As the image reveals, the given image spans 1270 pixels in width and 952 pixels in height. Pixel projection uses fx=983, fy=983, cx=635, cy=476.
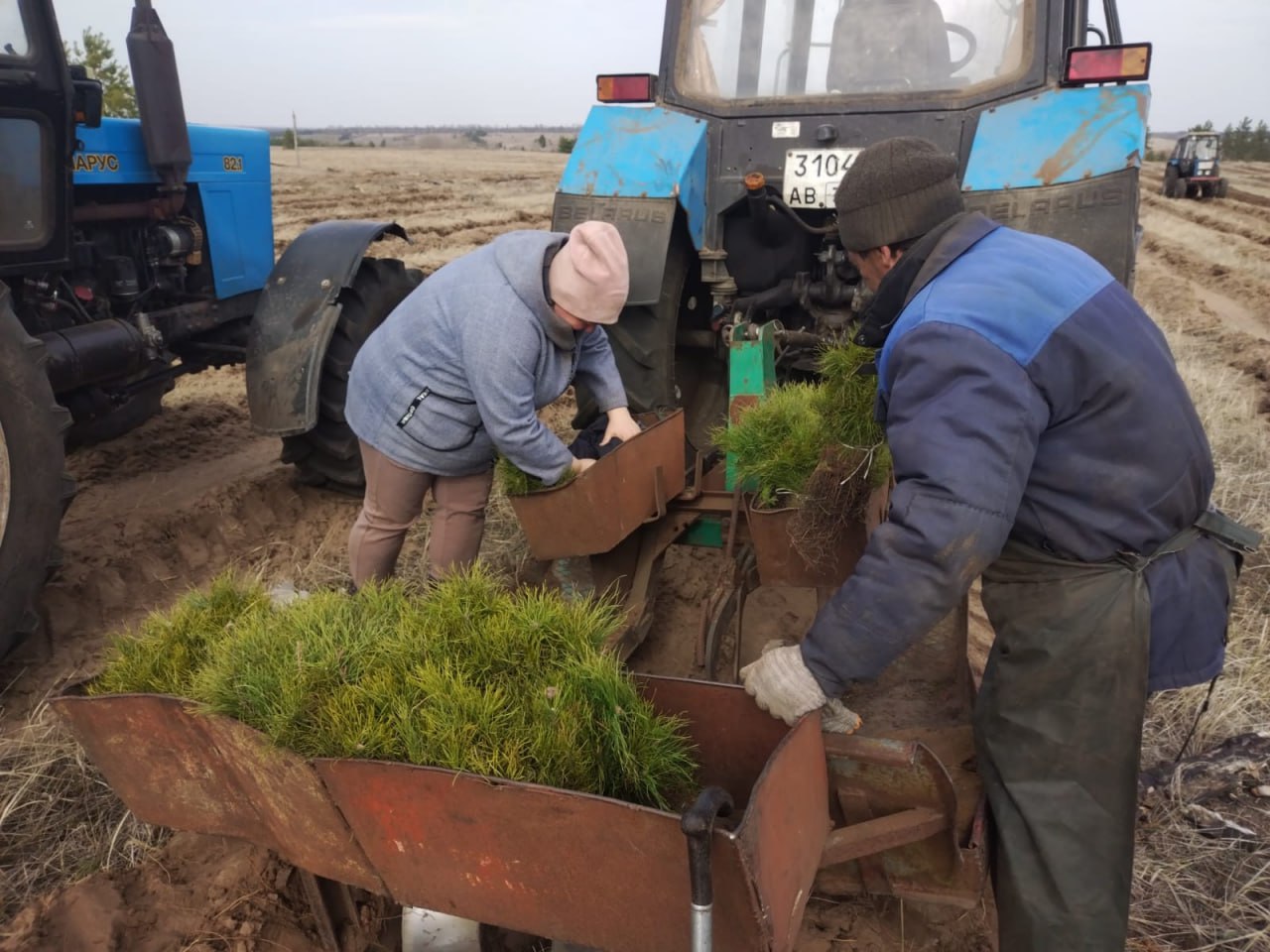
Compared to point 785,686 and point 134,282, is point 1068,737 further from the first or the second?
point 134,282

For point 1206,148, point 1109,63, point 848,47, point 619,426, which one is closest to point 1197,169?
point 1206,148

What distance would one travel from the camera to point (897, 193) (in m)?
2.00

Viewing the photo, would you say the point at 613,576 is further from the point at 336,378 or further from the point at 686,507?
the point at 336,378

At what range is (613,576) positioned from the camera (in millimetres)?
3504

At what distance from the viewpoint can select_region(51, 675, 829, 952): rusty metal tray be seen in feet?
5.10

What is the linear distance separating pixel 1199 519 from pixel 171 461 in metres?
5.08

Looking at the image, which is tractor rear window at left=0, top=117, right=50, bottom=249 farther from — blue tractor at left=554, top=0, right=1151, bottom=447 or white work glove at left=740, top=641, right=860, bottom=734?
white work glove at left=740, top=641, right=860, bottom=734

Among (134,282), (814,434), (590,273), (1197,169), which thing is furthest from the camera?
(1197,169)

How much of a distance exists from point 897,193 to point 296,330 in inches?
120

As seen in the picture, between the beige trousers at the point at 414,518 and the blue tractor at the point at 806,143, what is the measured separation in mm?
890

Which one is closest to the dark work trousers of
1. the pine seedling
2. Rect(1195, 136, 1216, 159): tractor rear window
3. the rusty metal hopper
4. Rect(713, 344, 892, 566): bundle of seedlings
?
Rect(713, 344, 892, 566): bundle of seedlings

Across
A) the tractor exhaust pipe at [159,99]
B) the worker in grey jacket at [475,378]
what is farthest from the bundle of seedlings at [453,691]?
the tractor exhaust pipe at [159,99]

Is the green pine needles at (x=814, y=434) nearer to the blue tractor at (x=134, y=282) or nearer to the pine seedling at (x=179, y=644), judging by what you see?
the pine seedling at (x=179, y=644)

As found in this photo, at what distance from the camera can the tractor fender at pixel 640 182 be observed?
386 cm
